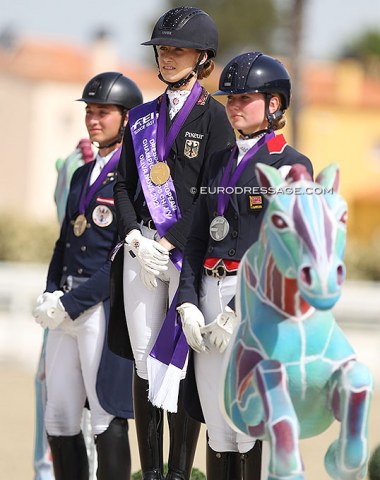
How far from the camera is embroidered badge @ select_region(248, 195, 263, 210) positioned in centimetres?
527

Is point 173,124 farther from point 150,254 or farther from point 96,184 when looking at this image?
point 96,184

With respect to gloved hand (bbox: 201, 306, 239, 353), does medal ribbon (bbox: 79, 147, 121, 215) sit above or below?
above

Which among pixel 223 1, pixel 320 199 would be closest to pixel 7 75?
pixel 223 1

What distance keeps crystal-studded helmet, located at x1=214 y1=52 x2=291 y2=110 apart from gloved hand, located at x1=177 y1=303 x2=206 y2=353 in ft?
3.10

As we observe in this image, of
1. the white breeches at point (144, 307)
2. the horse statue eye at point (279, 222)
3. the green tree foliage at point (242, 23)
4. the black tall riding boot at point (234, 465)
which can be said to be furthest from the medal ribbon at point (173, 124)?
the green tree foliage at point (242, 23)

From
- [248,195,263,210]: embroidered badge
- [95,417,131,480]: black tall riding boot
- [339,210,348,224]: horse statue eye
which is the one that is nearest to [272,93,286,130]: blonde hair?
[248,195,263,210]: embroidered badge

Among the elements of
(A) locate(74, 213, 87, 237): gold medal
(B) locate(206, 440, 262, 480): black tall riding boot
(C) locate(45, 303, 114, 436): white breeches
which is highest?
(A) locate(74, 213, 87, 237): gold medal

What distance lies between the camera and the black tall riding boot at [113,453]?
20.6 feet

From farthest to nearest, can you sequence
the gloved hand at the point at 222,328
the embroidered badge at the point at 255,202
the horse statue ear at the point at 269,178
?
the embroidered badge at the point at 255,202, the gloved hand at the point at 222,328, the horse statue ear at the point at 269,178

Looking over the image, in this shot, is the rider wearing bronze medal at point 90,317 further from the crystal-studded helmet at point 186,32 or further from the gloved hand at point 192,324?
the gloved hand at point 192,324

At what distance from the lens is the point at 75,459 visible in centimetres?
652

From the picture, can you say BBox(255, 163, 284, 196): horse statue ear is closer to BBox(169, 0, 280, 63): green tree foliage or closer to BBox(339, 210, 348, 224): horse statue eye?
BBox(339, 210, 348, 224): horse statue eye

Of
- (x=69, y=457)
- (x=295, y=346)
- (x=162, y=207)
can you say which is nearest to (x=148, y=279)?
(x=162, y=207)

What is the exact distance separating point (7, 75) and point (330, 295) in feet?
129
